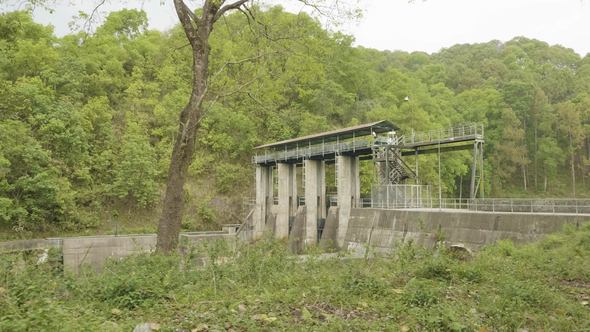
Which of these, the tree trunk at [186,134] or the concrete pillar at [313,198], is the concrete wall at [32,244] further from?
the tree trunk at [186,134]

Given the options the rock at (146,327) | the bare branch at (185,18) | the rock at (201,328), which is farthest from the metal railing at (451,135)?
the rock at (146,327)

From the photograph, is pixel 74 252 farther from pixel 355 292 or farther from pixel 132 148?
pixel 355 292

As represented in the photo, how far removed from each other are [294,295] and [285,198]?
25.6 meters

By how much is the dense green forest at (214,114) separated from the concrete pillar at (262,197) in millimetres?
3230

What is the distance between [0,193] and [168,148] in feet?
43.9

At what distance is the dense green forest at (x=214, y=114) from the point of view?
25031 millimetres

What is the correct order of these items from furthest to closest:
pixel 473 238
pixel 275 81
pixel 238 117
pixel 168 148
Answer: pixel 238 117 < pixel 168 148 < pixel 473 238 < pixel 275 81

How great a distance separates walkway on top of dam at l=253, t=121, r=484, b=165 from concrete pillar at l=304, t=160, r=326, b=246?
2.71 feet

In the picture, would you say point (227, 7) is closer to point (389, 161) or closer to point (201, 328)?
point (201, 328)

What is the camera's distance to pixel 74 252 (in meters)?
23.7

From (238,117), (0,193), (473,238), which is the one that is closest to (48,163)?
(0,193)

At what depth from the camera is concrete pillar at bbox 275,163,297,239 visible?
31281 millimetres

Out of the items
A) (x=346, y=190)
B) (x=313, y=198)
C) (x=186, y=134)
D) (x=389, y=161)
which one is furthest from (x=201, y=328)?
(x=313, y=198)

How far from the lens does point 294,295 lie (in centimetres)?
620
